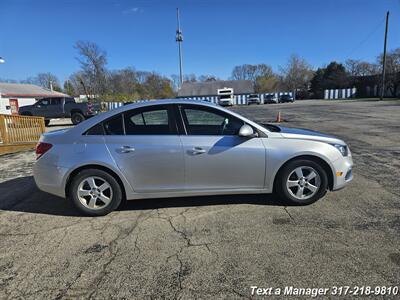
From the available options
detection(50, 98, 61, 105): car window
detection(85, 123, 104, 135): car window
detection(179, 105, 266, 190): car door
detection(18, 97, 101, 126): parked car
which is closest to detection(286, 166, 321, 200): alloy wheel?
detection(179, 105, 266, 190): car door

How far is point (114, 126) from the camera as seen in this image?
4.30 meters

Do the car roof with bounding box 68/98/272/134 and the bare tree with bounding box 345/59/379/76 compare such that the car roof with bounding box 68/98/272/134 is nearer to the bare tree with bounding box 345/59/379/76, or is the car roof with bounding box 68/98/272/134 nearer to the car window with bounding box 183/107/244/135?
the car window with bounding box 183/107/244/135

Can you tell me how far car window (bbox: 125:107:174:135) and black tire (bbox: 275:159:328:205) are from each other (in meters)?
1.76

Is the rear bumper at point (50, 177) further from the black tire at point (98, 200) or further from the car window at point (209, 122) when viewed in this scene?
the car window at point (209, 122)

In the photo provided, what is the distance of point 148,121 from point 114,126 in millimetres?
508

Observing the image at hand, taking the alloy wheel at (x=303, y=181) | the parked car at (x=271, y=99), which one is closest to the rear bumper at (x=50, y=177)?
the alloy wheel at (x=303, y=181)

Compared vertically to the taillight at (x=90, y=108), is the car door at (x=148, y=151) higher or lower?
lower

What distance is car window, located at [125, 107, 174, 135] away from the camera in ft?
14.2

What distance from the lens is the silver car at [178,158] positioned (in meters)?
4.18

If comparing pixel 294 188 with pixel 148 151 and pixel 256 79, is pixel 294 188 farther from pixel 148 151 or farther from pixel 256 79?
pixel 256 79

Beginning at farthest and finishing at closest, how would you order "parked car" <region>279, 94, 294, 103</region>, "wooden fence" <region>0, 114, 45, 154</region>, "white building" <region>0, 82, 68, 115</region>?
"parked car" <region>279, 94, 294, 103</region>
"white building" <region>0, 82, 68, 115</region>
"wooden fence" <region>0, 114, 45, 154</region>

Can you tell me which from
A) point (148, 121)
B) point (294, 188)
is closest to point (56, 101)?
point (148, 121)

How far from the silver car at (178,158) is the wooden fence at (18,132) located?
24.1 feet

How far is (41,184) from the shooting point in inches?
172
